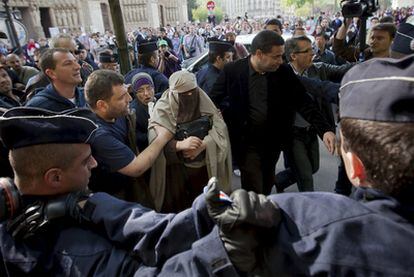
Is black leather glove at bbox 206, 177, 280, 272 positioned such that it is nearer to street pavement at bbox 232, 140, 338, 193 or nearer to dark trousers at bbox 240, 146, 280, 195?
dark trousers at bbox 240, 146, 280, 195

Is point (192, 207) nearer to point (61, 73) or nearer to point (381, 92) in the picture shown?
point (381, 92)

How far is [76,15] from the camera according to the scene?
1189 inches

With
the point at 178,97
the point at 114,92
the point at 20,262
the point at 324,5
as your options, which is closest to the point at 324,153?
the point at 178,97

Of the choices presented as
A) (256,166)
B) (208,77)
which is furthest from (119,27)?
(256,166)

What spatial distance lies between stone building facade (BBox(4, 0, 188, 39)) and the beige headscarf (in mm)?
21975

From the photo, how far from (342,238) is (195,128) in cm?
194

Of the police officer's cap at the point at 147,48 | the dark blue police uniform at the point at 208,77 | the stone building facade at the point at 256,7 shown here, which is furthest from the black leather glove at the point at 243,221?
the stone building facade at the point at 256,7

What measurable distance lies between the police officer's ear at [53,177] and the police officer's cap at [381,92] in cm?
107

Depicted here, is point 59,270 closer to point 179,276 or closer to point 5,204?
point 5,204

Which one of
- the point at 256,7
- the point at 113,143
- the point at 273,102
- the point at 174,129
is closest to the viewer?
the point at 113,143

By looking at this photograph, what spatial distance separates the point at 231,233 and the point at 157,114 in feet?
5.96

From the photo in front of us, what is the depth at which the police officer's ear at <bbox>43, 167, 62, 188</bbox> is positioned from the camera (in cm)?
124

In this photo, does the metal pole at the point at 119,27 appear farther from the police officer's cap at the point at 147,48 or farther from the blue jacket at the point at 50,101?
the police officer's cap at the point at 147,48

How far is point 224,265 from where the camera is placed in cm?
89
